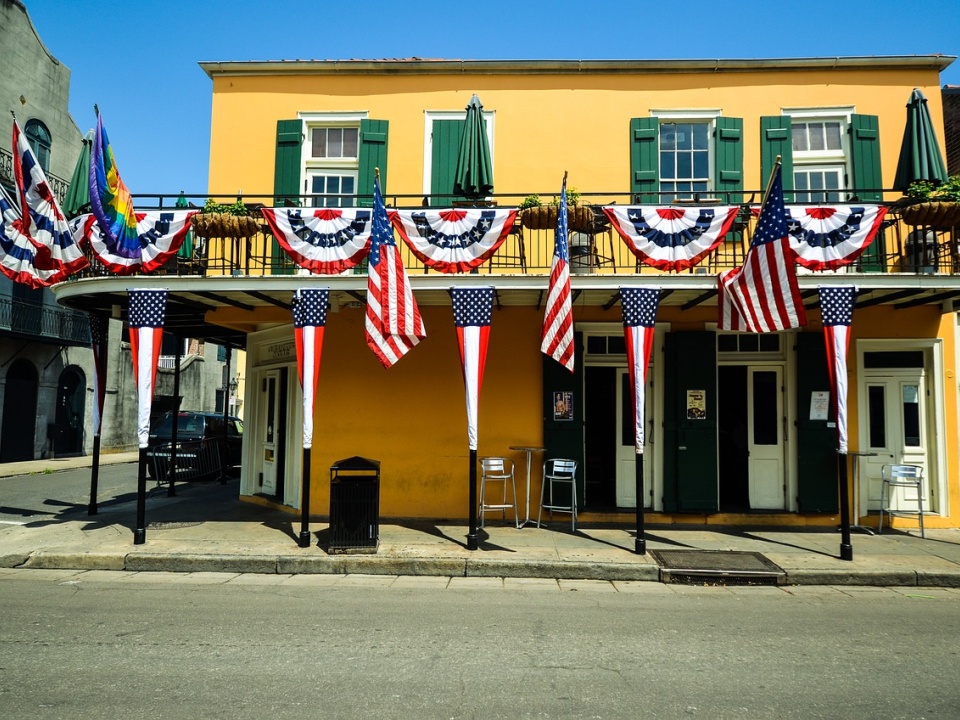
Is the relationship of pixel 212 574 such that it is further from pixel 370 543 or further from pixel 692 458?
pixel 692 458

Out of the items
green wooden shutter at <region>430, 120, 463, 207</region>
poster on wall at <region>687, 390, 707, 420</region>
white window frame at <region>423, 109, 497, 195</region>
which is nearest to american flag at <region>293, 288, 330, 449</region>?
green wooden shutter at <region>430, 120, 463, 207</region>

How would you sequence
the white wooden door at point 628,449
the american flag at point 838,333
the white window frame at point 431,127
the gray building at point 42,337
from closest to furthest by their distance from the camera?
the american flag at point 838,333 < the white wooden door at point 628,449 < the white window frame at point 431,127 < the gray building at point 42,337

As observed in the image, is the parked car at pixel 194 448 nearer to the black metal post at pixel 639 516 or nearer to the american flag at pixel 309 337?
the american flag at pixel 309 337

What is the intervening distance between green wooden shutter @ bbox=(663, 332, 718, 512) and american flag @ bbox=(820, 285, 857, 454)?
214 cm

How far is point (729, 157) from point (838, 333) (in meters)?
3.76

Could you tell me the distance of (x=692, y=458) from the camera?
34.3 ft

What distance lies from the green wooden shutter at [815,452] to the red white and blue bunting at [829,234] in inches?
82.7

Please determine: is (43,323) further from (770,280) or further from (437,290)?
(770,280)

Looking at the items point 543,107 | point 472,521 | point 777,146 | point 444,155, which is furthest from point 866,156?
point 472,521

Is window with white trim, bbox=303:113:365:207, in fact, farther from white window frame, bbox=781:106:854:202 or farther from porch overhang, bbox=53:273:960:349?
white window frame, bbox=781:106:854:202

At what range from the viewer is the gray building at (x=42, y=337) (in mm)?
19781

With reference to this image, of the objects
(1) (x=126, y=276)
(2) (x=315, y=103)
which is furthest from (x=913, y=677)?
(2) (x=315, y=103)

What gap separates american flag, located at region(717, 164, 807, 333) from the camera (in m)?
7.96

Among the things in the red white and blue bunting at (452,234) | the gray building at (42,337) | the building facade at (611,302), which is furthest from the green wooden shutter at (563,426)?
the gray building at (42,337)
